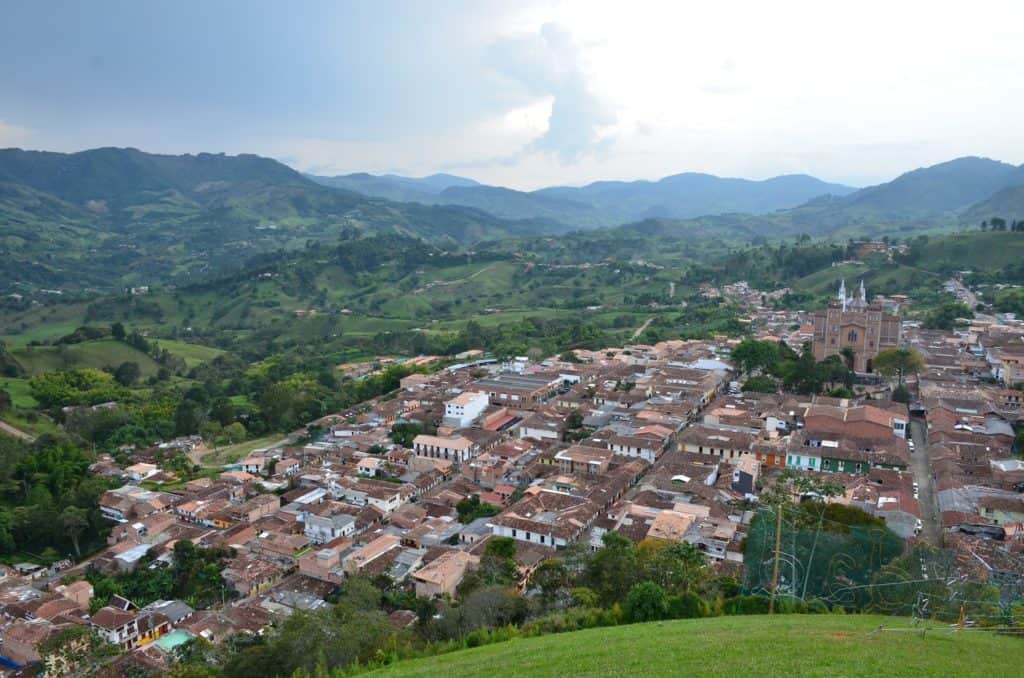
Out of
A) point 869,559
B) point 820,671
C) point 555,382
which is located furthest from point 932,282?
point 820,671

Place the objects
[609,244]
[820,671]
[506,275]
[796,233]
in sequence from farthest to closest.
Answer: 1. [796,233]
2. [609,244]
3. [506,275]
4. [820,671]

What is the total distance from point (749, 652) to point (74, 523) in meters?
27.7

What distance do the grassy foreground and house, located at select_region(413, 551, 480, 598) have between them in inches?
286

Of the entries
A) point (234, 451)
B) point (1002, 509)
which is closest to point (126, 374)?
point (234, 451)

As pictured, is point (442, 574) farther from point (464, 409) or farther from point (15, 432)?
point (15, 432)

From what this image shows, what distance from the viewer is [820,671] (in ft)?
29.6

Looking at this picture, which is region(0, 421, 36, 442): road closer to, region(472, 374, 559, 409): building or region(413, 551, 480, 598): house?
region(472, 374, 559, 409): building

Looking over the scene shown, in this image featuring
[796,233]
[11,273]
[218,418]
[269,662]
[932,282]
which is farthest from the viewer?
[796,233]

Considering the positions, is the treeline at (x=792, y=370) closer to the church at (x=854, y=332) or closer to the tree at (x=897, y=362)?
the church at (x=854, y=332)

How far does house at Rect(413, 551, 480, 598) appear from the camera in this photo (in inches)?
786

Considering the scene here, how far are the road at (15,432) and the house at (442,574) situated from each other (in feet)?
105

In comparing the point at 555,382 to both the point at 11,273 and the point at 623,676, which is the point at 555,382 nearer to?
the point at 623,676

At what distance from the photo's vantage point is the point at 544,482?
27672 millimetres

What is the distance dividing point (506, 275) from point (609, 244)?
36.2 m
